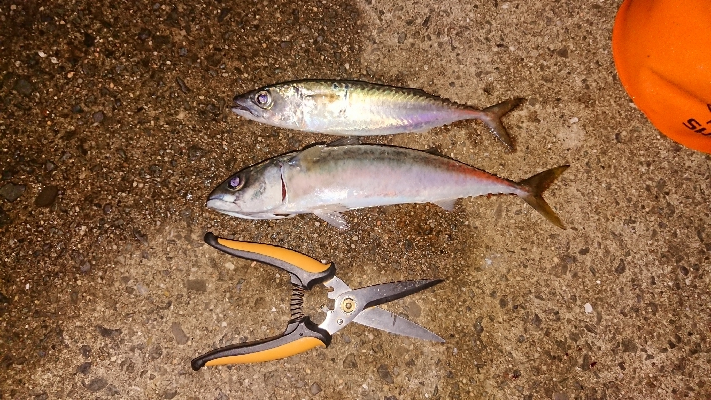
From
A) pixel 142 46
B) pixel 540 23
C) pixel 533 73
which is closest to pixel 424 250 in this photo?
pixel 533 73

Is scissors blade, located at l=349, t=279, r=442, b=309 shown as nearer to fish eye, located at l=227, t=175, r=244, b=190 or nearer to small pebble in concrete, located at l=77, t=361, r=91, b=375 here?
fish eye, located at l=227, t=175, r=244, b=190

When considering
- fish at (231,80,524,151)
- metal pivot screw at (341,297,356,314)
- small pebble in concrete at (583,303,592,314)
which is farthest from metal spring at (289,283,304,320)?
small pebble in concrete at (583,303,592,314)

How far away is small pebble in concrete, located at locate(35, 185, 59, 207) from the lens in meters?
2.46

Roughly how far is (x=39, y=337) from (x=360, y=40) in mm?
2532

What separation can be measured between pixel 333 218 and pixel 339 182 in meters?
0.24

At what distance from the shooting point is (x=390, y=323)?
252 cm

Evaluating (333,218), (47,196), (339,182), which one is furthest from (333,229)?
(47,196)

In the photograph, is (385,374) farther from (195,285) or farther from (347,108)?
(347,108)

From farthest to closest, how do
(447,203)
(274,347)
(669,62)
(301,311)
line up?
1. (447,203)
2. (301,311)
3. (669,62)
4. (274,347)

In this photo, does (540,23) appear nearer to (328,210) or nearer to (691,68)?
(691,68)

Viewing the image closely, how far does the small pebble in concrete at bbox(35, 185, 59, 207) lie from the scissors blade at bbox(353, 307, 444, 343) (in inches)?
72.2

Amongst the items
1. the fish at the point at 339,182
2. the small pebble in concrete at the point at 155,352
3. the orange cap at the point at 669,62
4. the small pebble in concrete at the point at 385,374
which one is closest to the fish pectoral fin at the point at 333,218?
the fish at the point at 339,182

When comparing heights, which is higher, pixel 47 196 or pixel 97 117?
pixel 97 117

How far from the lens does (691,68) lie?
91.3 inches
